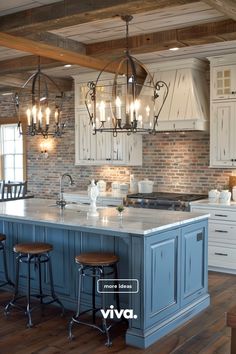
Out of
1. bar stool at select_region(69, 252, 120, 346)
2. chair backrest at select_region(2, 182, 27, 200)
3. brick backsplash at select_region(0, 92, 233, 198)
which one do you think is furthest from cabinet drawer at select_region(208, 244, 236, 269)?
chair backrest at select_region(2, 182, 27, 200)

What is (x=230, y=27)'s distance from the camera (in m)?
4.74

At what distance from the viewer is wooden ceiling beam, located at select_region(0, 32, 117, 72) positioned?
483cm

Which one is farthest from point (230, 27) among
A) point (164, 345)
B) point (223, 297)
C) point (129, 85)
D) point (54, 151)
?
point (54, 151)

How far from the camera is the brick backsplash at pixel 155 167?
693 cm

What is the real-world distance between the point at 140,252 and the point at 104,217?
84 centimetres

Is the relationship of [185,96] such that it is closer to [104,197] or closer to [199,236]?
[104,197]

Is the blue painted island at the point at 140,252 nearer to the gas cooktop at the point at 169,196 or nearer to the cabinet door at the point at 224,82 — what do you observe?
the gas cooktop at the point at 169,196

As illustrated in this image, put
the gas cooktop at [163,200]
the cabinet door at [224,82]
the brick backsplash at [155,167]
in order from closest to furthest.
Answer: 1. the cabinet door at [224,82]
2. the gas cooktop at [163,200]
3. the brick backsplash at [155,167]

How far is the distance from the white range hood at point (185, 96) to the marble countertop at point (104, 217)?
2092 mm

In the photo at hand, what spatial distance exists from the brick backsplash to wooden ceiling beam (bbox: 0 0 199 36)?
330 cm

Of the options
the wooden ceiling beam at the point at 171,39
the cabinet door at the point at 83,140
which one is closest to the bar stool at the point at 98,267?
the wooden ceiling beam at the point at 171,39

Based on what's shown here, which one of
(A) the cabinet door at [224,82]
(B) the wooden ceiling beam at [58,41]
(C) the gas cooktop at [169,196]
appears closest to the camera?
(B) the wooden ceiling beam at [58,41]

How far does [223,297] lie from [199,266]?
2.28ft

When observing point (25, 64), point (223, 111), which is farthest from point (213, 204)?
point (25, 64)
